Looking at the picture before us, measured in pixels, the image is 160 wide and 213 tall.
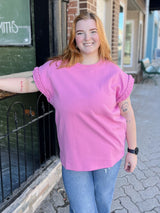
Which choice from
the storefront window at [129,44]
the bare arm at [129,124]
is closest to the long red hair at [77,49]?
the bare arm at [129,124]

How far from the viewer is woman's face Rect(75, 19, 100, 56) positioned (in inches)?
60.5

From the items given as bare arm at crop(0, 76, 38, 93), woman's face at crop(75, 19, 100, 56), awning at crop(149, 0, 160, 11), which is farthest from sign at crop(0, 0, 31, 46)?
awning at crop(149, 0, 160, 11)

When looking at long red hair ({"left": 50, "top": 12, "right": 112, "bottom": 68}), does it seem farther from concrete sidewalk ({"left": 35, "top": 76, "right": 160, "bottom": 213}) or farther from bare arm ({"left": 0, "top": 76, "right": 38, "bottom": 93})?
Answer: concrete sidewalk ({"left": 35, "top": 76, "right": 160, "bottom": 213})

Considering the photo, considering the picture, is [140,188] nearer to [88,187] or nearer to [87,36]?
[88,187]

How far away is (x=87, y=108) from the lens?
1.45m

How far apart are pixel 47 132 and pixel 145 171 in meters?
1.45

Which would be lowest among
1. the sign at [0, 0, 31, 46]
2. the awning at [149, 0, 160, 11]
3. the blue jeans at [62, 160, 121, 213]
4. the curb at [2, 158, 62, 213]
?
the curb at [2, 158, 62, 213]

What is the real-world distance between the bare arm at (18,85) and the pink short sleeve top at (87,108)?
0.28 ft

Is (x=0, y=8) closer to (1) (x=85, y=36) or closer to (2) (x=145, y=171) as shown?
(1) (x=85, y=36)

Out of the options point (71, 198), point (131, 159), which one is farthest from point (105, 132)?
point (71, 198)

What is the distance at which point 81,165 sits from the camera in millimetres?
1554

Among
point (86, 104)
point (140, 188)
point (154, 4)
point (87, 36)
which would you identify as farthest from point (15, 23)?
point (154, 4)

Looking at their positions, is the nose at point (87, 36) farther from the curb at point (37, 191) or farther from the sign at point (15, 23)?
the curb at point (37, 191)

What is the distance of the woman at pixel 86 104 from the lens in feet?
4.85
